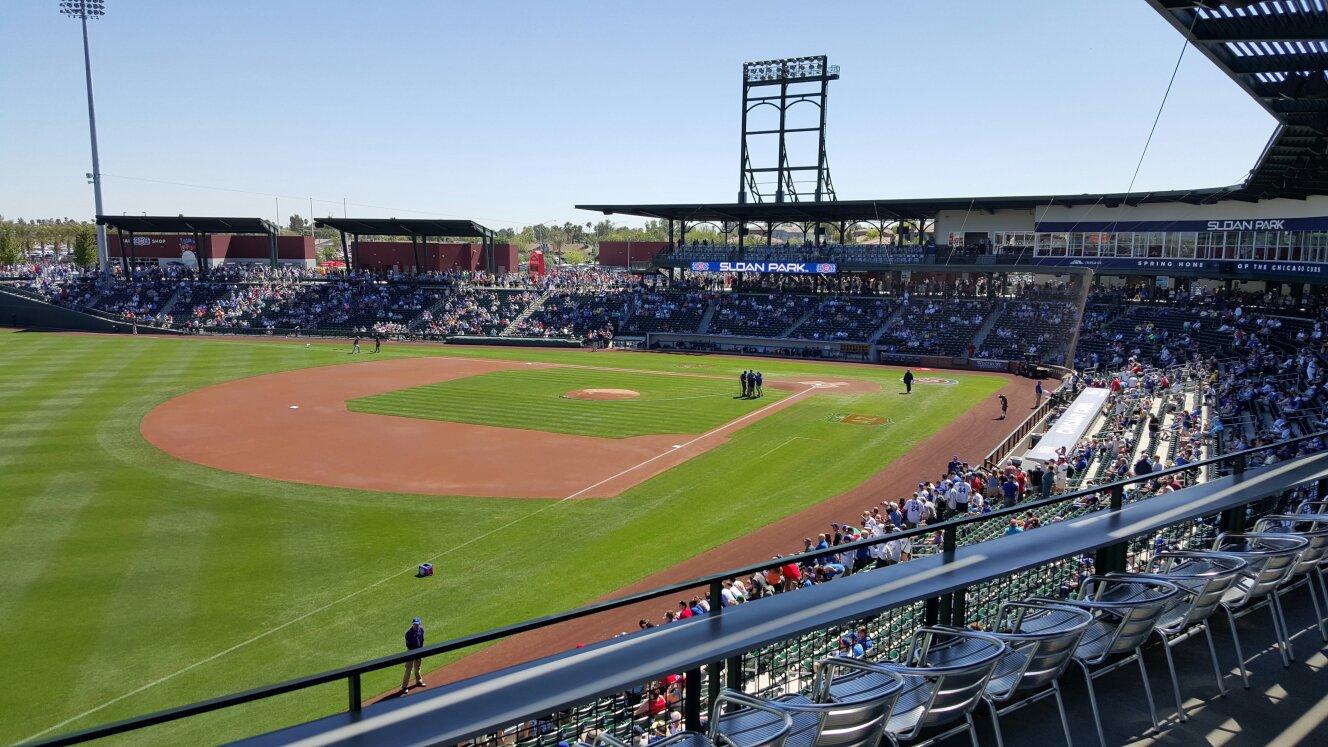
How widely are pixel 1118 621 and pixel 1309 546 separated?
222cm

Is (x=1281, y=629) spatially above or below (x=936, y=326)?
above

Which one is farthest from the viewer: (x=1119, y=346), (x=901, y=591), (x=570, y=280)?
(x=570, y=280)

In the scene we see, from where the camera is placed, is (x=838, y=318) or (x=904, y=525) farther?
(x=838, y=318)

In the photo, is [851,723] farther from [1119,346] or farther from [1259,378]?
[1119,346]

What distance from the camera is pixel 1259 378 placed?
28.3m

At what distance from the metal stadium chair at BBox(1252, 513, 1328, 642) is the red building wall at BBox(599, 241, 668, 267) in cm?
9514

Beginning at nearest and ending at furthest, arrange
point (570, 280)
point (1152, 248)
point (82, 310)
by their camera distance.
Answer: point (1152, 248), point (82, 310), point (570, 280)

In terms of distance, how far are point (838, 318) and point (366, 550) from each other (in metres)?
43.9

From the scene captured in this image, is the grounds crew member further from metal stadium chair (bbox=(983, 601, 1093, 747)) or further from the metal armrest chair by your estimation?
the metal armrest chair

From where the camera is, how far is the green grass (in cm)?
3278

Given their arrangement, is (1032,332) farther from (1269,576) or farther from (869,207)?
(1269,576)

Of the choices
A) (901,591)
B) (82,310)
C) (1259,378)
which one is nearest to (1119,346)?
(1259,378)

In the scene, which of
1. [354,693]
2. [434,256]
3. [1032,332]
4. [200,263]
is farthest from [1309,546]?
[200,263]

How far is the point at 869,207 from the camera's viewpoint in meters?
57.0
